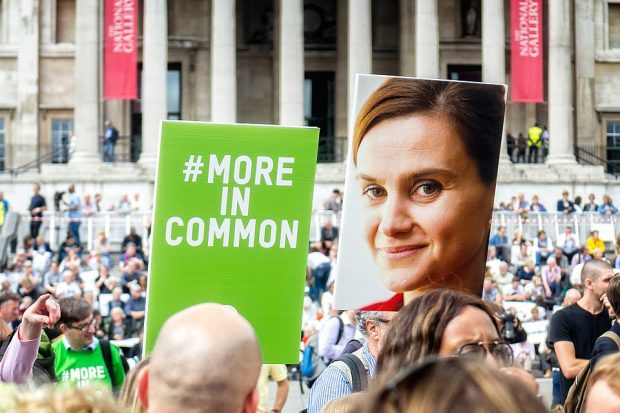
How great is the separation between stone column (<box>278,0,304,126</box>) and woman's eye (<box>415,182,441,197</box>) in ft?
116

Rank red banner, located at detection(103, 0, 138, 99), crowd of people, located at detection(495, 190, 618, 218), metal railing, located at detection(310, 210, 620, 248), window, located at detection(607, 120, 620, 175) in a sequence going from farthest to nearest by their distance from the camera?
1. window, located at detection(607, 120, 620, 175)
2. red banner, located at detection(103, 0, 138, 99)
3. crowd of people, located at detection(495, 190, 618, 218)
4. metal railing, located at detection(310, 210, 620, 248)

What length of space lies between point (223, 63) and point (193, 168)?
35.6 metres

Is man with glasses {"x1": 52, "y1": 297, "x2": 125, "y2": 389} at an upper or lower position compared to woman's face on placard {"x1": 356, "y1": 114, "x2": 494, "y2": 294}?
lower

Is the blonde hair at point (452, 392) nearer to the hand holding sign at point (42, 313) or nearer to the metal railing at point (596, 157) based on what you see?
the hand holding sign at point (42, 313)

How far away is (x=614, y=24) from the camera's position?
49.3m

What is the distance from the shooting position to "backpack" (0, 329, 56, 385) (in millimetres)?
7090

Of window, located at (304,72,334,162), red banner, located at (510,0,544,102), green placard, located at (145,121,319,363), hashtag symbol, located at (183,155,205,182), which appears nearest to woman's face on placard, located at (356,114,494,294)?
green placard, located at (145,121,319,363)

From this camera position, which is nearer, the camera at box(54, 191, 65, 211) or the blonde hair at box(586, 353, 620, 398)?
the blonde hair at box(586, 353, 620, 398)

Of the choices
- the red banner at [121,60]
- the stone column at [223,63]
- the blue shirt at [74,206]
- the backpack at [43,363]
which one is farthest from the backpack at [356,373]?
the stone column at [223,63]

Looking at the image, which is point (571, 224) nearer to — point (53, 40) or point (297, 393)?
point (297, 393)

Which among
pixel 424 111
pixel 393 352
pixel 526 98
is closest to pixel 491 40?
pixel 526 98

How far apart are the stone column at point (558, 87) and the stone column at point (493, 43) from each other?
1.63 metres

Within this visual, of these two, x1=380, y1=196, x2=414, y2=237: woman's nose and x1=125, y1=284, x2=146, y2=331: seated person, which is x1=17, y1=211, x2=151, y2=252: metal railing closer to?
x1=125, y1=284, x2=146, y2=331: seated person

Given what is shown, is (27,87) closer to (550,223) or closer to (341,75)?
(341,75)
